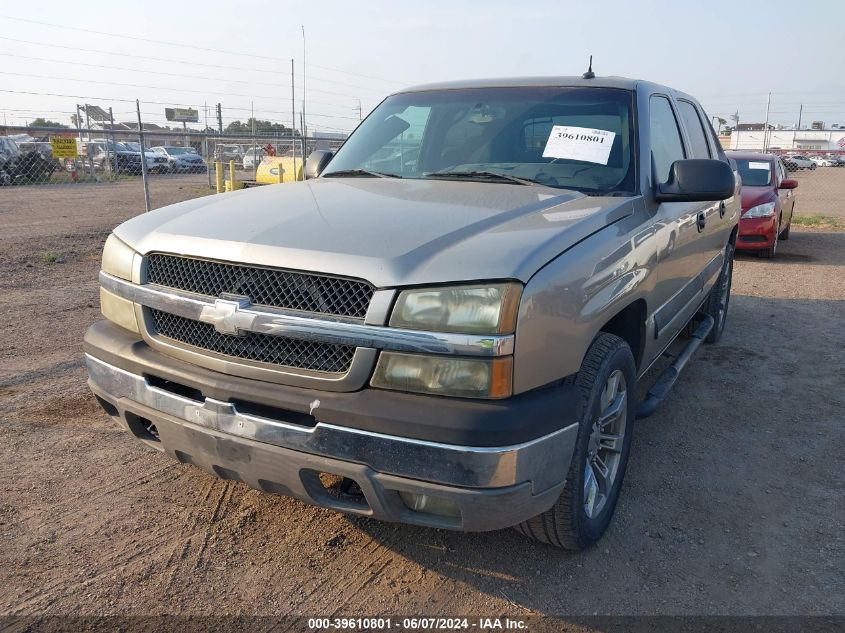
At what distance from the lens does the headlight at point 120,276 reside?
2.73 metres

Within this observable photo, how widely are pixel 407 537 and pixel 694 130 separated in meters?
3.40

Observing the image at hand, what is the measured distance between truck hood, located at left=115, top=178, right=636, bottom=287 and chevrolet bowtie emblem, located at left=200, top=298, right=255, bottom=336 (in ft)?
0.50

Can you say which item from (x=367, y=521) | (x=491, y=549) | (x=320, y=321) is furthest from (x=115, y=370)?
(x=491, y=549)

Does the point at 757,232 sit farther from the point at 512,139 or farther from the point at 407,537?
the point at 407,537

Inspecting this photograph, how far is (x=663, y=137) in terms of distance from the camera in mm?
3775

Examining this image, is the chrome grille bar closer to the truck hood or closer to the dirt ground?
the truck hood

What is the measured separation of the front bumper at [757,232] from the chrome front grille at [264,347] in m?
9.26

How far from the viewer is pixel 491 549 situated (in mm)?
2822

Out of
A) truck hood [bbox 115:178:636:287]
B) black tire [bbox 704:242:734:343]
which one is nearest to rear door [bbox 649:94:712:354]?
truck hood [bbox 115:178:636:287]

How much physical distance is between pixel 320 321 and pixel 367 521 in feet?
3.92

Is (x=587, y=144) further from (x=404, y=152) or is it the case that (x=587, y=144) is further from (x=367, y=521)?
(x=367, y=521)

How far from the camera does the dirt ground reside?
2510 millimetres

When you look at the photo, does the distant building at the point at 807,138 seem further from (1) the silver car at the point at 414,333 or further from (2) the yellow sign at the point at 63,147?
(1) the silver car at the point at 414,333

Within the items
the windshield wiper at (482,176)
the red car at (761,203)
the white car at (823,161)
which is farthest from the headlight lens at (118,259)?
the white car at (823,161)
